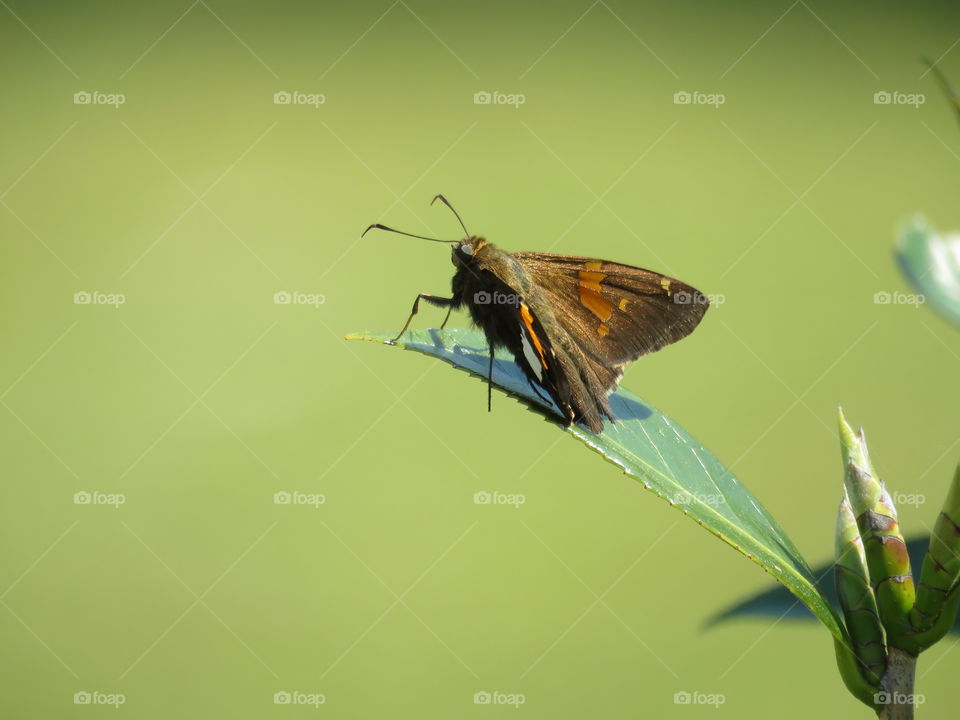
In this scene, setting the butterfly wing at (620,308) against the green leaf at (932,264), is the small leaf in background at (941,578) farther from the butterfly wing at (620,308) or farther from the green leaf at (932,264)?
the butterfly wing at (620,308)

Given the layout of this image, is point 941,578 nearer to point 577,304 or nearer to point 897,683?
point 897,683

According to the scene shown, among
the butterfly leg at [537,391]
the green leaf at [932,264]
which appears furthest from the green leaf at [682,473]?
the green leaf at [932,264]

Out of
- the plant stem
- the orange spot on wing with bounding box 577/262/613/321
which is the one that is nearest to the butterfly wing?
the orange spot on wing with bounding box 577/262/613/321

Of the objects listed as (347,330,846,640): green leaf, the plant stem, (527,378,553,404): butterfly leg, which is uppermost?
(527,378,553,404): butterfly leg

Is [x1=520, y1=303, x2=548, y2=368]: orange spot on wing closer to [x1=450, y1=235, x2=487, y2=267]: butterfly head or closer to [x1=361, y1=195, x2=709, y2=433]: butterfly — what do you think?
[x1=361, y1=195, x2=709, y2=433]: butterfly

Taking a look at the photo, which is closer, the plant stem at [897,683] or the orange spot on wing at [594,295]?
the plant stem at [897,683]

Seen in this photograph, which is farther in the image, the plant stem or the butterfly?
the butterfly

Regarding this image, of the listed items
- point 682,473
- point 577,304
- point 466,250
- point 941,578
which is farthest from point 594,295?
point 941,578
